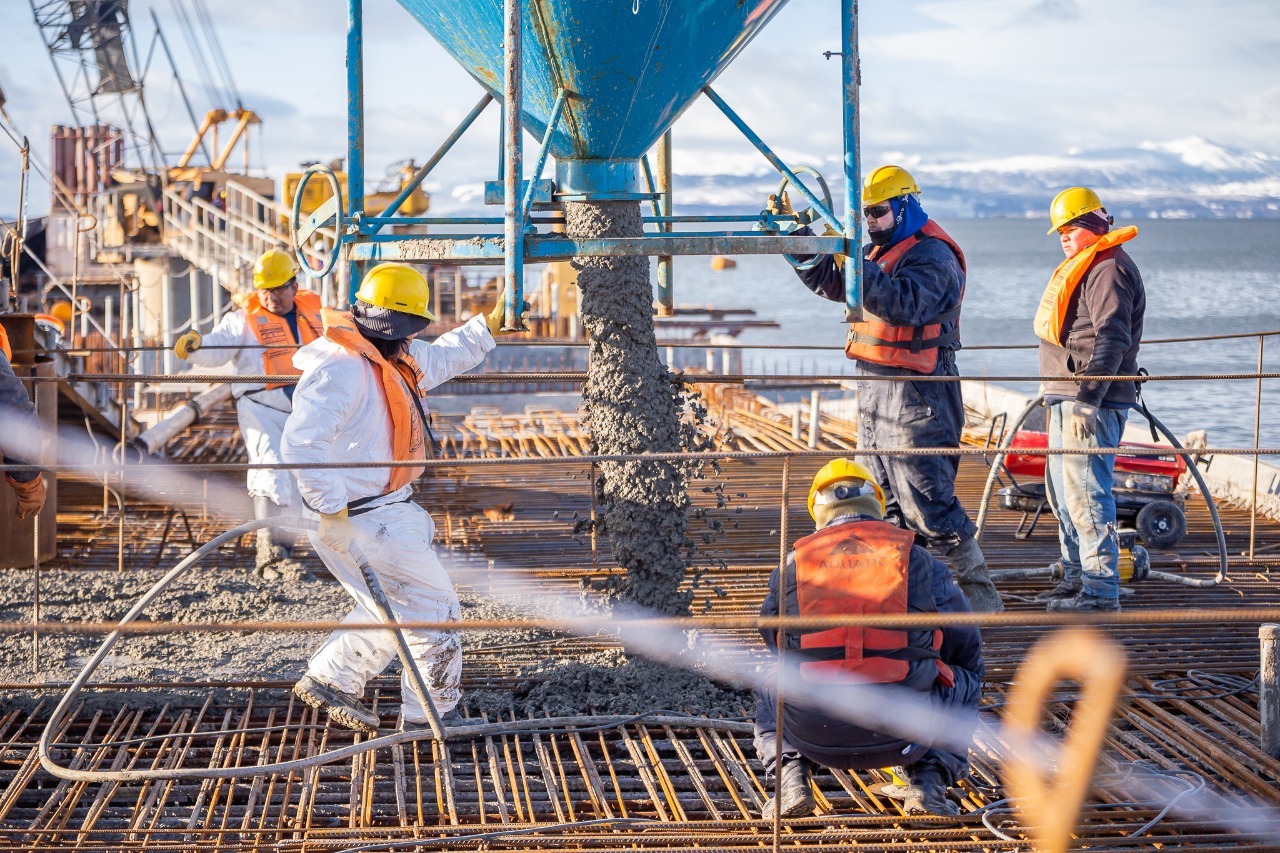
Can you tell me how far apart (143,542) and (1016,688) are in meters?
5.15

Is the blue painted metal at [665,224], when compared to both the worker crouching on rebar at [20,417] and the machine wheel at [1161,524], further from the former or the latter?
the machine wheel at [1161,524]

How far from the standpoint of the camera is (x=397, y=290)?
4.80 metres

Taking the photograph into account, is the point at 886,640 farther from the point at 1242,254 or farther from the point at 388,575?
the point at 1242,254

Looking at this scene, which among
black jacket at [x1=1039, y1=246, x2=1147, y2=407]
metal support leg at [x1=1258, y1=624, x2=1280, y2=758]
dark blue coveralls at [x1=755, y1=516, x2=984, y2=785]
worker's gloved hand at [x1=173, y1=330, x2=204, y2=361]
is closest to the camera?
dark blue coveralls at [x1=755, y1=516, x2=984, y2=785]

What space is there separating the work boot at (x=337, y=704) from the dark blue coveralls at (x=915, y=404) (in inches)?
85.9

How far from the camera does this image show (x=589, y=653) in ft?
18.9

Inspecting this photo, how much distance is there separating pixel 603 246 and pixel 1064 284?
91.2 inches

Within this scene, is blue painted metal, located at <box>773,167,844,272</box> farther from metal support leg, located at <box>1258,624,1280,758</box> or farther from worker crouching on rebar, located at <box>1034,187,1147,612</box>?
metal support leg, located at <box>1258,624,1280,758</box>

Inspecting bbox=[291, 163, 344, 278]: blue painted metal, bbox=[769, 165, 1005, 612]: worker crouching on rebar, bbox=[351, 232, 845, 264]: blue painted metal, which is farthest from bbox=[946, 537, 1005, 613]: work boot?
bbox=[291, 163, 344, 278]: blue painted metal

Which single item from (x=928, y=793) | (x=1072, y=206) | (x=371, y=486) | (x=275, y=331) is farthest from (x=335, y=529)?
(x=1072, y=206)

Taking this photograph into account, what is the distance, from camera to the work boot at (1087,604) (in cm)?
619

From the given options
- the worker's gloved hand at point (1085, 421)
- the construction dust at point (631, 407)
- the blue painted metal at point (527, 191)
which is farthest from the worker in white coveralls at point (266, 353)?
the worker's gloved hand at point (1085, 421)

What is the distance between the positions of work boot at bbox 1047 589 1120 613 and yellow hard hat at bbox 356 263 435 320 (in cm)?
327

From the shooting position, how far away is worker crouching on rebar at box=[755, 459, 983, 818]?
373cm
